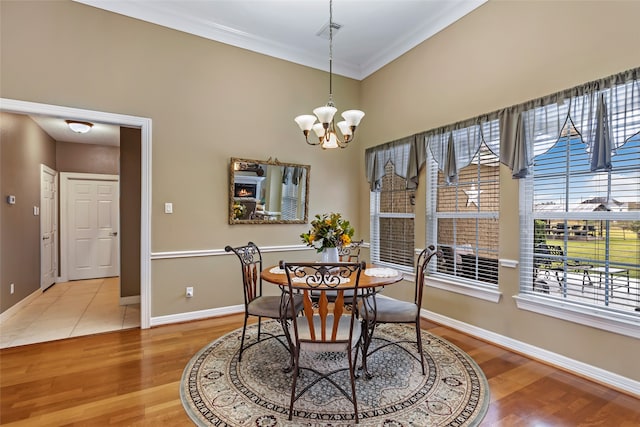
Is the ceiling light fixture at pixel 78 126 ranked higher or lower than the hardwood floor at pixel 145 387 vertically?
higher

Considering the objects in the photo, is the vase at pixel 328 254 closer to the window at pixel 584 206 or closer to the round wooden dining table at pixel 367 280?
the round wooden dining table at pixel 367 280

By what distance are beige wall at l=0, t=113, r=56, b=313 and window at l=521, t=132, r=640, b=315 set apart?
580 cm

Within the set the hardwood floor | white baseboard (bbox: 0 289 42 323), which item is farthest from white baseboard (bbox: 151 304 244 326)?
white baseboard (bbox: 0 289 42 323)

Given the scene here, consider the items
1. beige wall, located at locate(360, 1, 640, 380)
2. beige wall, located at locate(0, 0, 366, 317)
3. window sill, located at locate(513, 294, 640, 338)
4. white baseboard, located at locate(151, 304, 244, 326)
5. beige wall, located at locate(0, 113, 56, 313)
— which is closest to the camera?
window sill, located at locate(513, 294, 640, 338)

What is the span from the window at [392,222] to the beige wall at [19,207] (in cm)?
474

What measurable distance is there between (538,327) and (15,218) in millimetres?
6164

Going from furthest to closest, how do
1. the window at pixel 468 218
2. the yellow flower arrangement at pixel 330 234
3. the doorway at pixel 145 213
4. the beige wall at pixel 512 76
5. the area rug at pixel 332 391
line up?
the doorway at pixel 145 213
the window at pixel 468 218
the yellow flower arrangement at pixel 330 234
the beige wall at pixel 512 76
the area rug at pixel 332 391

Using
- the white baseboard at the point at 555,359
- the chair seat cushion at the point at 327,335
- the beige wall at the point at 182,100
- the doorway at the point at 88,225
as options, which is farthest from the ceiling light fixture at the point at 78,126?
the white baseboard at the point at 555,359

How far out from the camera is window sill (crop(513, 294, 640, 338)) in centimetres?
227

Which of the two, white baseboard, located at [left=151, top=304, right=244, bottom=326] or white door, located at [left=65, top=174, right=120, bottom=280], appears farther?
white door, located at [left=65, top=174, right=120, bottom=280]

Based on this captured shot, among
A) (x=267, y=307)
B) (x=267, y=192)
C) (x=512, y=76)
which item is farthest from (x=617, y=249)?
(x=267, y=192)

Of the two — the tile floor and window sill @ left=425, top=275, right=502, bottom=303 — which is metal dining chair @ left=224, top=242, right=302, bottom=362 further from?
window sill @ left=425, top=275, right=502, bottom=303

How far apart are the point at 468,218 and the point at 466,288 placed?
75 cm

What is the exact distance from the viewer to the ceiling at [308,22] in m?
3.42
